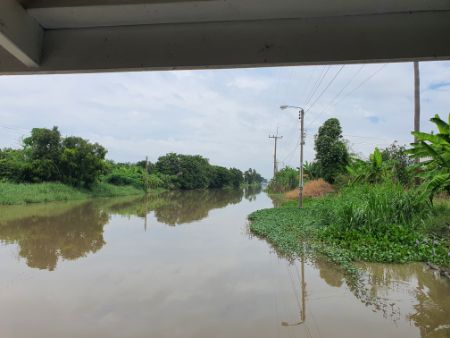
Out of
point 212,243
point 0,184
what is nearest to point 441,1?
point 212,243

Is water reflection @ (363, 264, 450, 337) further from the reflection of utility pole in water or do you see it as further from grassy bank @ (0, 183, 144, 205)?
grassy bank @ (0, 183, 144, 205)

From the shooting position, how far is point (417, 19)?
8.09 feet

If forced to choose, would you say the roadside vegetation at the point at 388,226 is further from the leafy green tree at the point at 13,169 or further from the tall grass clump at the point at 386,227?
the leafy green tree at the point at 13,169

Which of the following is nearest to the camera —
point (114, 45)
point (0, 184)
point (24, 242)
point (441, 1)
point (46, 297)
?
point (441, 1)

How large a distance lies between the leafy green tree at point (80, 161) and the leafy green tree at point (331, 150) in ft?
54.2

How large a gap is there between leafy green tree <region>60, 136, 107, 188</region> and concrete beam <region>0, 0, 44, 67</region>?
80.4 ft

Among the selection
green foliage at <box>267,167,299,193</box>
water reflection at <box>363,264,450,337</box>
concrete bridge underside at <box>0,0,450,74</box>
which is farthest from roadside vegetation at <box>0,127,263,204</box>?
concrete bridge underside at <box>0,0,450,74</box>

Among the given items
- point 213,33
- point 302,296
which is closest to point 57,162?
point 302,296

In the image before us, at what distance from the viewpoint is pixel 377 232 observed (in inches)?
338

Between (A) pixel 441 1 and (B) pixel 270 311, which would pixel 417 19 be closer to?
(A) pixel 441 1

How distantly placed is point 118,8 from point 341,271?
5.99 meters

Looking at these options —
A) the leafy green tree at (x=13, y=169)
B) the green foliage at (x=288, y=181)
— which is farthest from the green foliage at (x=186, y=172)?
the leafy green tree at (x=13, y=169)

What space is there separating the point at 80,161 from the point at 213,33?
26573mm

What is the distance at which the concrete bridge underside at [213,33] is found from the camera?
2.39 meters
